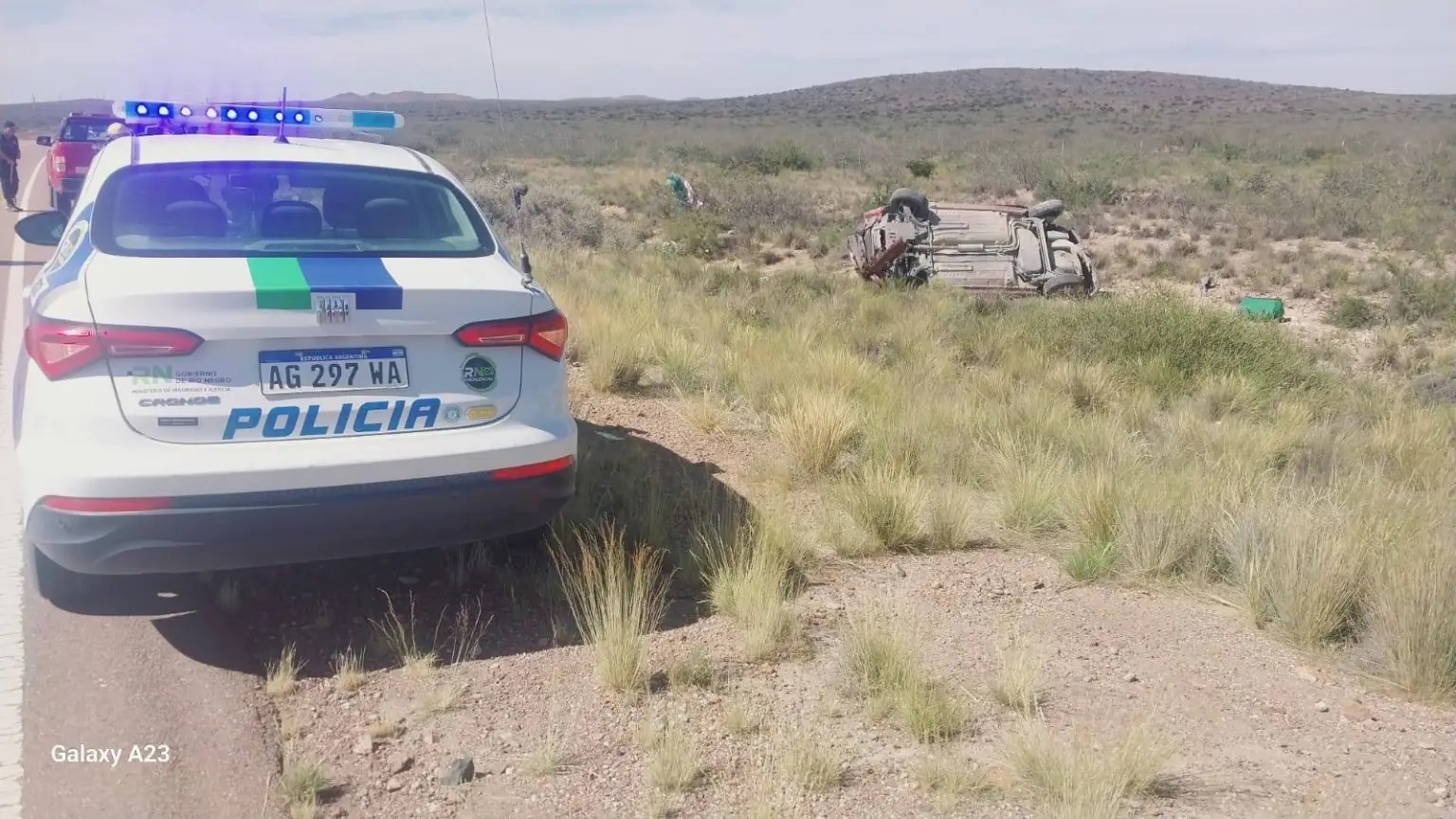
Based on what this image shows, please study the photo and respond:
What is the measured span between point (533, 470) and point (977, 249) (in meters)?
10.1

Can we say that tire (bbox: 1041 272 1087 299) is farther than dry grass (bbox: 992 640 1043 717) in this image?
Yes

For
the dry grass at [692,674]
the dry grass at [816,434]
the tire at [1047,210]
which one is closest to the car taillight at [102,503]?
the dry grass at [692,674]

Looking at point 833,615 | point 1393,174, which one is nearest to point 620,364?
point 833,615

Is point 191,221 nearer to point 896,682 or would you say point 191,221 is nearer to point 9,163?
point 896,682

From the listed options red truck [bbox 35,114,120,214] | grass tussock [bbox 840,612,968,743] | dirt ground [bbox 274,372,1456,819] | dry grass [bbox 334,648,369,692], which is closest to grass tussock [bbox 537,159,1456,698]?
dirt ground [bbox 274,372,1456,819]

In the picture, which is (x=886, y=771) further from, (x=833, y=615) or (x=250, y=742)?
(x=250, y=742)

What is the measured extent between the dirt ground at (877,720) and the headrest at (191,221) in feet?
4.81

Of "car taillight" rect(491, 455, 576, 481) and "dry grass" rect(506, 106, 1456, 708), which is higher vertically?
"car taillight" rect(491, 455, 576, 481)

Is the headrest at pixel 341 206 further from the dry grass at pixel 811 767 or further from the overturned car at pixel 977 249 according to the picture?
the overturned car at pixel 977 249

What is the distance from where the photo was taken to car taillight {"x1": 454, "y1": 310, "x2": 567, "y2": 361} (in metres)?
3.97

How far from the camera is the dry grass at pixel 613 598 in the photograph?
3.77m

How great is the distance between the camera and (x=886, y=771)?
328 cm

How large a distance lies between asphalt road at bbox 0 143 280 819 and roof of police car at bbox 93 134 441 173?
144 cm

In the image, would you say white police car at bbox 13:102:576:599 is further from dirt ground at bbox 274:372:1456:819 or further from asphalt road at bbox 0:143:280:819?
dirt ground at bbox 274:372:1456:819
